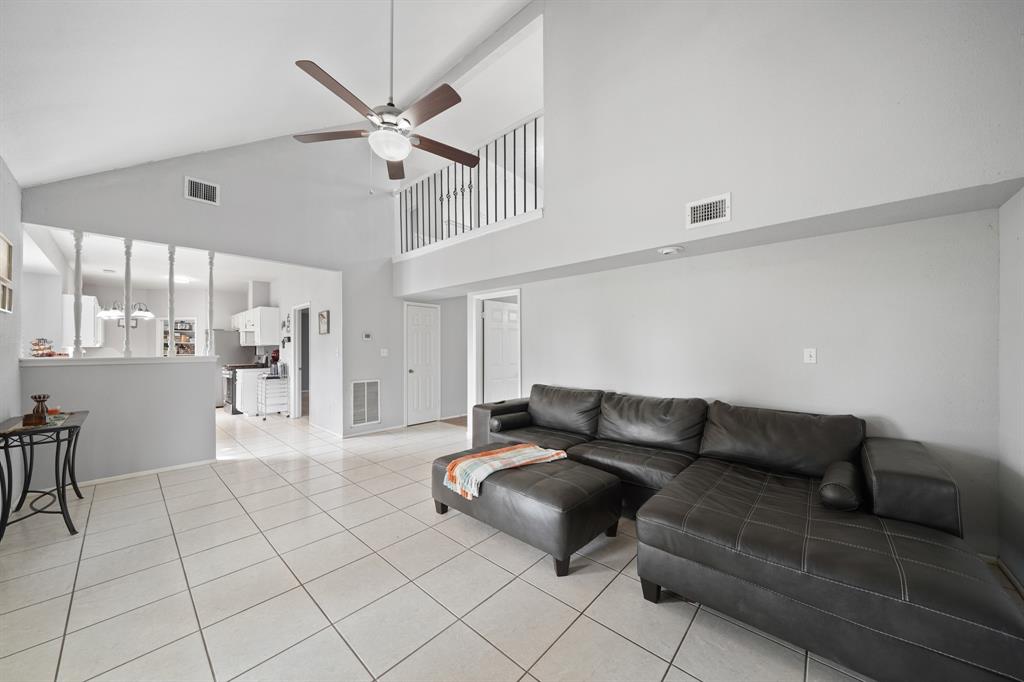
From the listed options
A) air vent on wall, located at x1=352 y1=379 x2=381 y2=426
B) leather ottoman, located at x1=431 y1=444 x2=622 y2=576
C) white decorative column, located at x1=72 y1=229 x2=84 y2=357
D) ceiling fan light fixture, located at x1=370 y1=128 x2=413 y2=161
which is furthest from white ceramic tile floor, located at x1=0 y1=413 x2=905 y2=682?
ceiling fan light fixture, located at x1=370 y1=128 x2=413 y2=161

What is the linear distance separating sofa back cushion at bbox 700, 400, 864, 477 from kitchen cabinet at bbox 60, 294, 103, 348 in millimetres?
8105

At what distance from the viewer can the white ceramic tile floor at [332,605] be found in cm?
159

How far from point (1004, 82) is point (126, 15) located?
4.32m

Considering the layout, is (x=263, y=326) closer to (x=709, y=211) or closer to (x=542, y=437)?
(x=542, y=437)

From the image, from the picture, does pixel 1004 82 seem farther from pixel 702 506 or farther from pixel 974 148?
pixel 702 506

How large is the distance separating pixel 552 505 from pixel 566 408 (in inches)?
67.4

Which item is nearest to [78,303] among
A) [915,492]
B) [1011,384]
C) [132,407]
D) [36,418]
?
[132,407]

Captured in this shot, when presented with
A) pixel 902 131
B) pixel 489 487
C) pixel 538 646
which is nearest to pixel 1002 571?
pixel 902 131

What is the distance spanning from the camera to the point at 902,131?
6.81ft

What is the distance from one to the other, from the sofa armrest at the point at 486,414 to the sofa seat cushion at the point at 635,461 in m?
1.00

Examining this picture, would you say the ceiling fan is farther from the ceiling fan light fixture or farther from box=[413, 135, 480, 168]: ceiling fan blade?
box=[413, 135, 480, 168]: ceiling fan blade

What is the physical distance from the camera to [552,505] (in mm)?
2213

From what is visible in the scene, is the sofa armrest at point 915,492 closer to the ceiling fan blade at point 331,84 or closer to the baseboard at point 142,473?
the ceiling fan blade at point 331,84

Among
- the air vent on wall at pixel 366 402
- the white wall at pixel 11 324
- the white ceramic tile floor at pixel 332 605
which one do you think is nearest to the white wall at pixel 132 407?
the white wall at pixel 11 324
